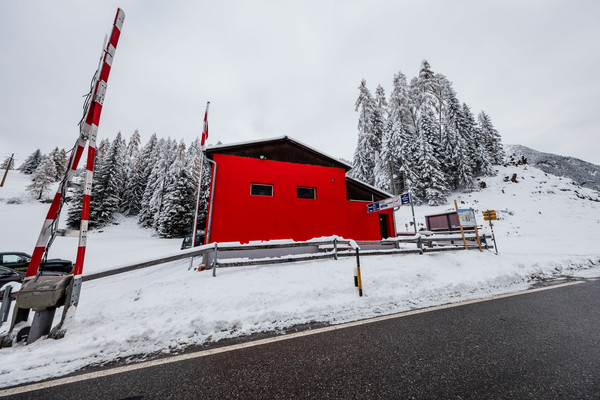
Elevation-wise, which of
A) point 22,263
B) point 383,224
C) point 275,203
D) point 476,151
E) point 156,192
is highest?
point 476,151

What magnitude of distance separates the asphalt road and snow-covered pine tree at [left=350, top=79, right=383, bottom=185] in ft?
95.6

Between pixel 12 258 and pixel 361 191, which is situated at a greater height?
pixel 361 191

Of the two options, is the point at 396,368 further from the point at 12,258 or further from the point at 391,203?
the point at 12,258

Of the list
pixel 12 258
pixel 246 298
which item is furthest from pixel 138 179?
pixel 246 298

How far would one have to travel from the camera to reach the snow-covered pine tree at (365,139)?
31.2m

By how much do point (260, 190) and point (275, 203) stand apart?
1015 mm

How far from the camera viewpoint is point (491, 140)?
1518 inches

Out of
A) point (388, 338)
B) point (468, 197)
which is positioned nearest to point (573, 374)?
point (388, 338)

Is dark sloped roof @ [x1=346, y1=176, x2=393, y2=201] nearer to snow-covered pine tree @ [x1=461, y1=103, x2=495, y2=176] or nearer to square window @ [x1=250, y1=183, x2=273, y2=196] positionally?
square window @ [x1=250, y1=183, x2=273, y2=196]

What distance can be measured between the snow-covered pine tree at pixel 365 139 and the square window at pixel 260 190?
74.6 ft

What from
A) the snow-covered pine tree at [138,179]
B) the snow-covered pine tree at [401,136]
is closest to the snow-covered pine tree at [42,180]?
the snow-covered pine tree at [138,179]

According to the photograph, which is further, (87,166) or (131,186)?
(131,186)

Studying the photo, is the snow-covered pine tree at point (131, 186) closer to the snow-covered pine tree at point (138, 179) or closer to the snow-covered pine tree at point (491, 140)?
the snow-covered pine tree at point (138, 179)

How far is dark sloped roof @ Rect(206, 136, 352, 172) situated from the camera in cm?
1090
